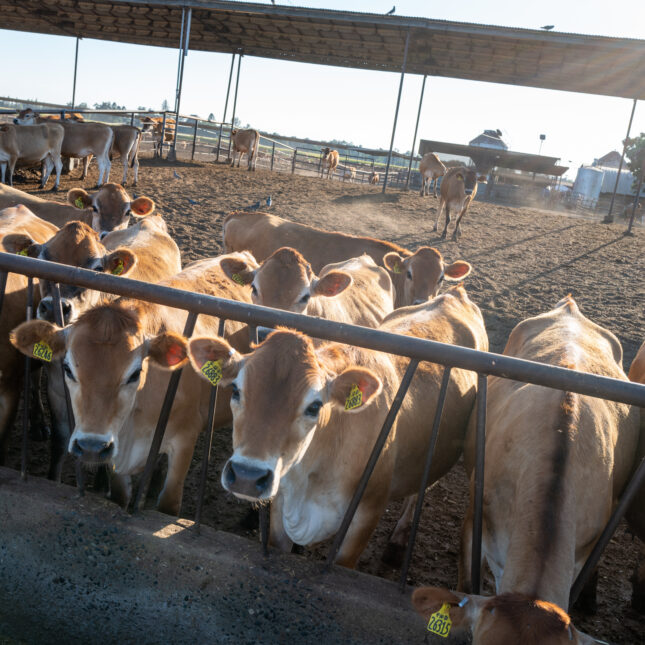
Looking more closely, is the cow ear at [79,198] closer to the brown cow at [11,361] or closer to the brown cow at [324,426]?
the brown cow at [11,361]

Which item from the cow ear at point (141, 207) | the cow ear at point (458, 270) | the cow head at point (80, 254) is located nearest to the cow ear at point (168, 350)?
the cow head at point (80, 254)

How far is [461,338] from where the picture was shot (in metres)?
4.51

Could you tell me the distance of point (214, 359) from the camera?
2771 millimetres

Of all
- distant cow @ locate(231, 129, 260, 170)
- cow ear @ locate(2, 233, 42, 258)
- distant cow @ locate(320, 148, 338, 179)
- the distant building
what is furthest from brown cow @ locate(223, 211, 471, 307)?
the distant building

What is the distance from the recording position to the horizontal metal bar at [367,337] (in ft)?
7.77

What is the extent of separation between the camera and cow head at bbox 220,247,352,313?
4826 millimetres

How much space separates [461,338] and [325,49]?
19.2m

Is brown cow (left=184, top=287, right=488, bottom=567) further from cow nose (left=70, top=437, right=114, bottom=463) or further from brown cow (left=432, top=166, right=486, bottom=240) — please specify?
brown cow (left=432, top=166, right=486, bottom=240)

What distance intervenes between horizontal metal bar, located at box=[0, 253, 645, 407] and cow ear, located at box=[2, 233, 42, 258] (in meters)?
1.72

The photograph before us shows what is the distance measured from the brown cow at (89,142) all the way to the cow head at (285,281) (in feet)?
38.8

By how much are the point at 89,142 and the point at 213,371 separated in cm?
1480

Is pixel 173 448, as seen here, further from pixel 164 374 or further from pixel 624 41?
pixel 624 41

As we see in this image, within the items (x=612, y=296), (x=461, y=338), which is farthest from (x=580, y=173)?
(x=461, y=338)

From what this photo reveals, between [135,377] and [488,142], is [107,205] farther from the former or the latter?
[488,142]
